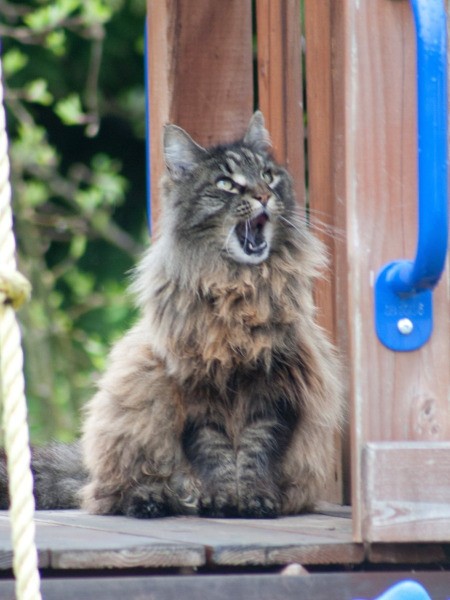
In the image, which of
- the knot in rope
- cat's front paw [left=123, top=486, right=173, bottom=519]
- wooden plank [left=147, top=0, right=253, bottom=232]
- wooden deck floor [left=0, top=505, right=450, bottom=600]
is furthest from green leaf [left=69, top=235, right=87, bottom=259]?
the knot in rope

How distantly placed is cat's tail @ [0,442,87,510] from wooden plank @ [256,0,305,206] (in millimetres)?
1130

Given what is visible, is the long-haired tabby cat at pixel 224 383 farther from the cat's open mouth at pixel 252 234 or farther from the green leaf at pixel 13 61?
the green leaf at pixel 13 61

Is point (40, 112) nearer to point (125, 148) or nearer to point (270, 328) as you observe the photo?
point (125, 148)

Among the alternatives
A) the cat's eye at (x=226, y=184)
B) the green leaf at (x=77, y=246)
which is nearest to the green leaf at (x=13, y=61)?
the green leaf at (x=77, y=246)

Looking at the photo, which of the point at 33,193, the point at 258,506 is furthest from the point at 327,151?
the point at 33,193

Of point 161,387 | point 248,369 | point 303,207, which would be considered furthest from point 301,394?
point 303,207

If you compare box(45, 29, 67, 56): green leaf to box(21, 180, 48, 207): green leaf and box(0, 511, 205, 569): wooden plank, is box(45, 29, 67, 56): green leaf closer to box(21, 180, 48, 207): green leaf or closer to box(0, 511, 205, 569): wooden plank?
box(21, 180, 48, 207): green leaf

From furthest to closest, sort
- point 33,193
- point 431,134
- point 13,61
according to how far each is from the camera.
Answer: point 33,193 → point 13,61 → point 431,134

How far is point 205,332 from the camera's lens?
125 inches

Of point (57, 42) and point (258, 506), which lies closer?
point (258, 506)

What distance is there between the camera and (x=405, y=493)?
2.18m

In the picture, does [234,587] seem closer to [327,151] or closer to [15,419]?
[15,419]

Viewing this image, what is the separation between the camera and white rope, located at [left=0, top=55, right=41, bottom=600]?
152 cm

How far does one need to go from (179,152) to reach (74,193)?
12.4 ft
